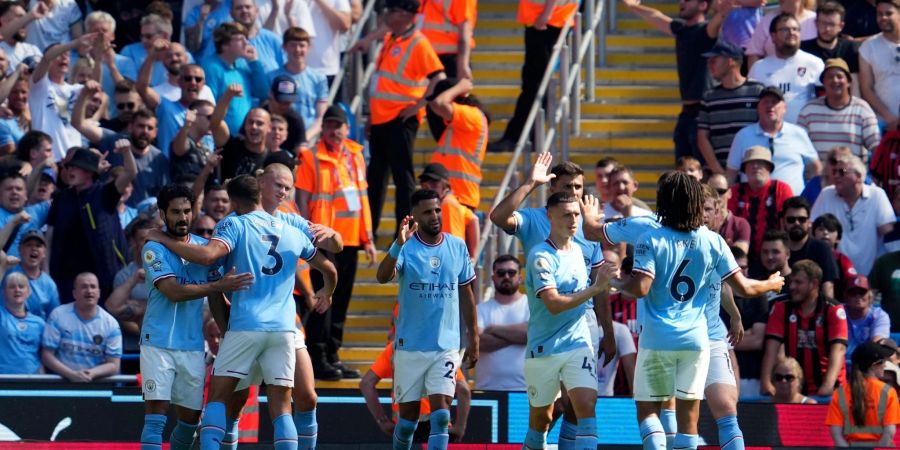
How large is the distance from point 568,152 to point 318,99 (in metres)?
2.73

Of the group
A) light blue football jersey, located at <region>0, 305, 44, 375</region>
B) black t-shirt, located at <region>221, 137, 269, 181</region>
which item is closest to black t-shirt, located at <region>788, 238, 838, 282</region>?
black t-shirt, located at <region>221, 137, 269, 181</region>

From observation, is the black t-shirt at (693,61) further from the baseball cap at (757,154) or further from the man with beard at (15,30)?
the man with beard at (15,30)

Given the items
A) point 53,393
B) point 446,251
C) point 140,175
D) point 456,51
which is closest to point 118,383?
point 53,393

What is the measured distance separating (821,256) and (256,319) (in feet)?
19.5

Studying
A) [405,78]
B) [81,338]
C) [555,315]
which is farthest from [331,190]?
[555,315]

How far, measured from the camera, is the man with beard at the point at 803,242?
15.7 m

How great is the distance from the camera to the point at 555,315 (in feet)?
40.2

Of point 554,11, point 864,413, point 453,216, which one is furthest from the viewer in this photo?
point 554,11

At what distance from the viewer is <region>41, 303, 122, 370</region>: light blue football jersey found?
15422 mm

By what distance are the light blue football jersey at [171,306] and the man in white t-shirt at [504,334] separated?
346cm

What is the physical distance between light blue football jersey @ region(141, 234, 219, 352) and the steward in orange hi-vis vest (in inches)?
191

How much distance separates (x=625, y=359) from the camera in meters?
14.9

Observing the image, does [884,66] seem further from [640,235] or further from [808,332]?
[640,235]

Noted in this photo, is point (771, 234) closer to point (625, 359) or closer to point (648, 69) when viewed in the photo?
point (625, 359)
